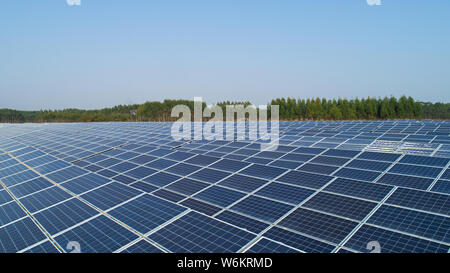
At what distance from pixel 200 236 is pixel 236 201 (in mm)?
2877

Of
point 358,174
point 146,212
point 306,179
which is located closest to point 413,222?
point 358,174

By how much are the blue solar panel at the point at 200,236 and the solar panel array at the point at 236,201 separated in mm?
32

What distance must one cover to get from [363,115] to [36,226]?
353 ft

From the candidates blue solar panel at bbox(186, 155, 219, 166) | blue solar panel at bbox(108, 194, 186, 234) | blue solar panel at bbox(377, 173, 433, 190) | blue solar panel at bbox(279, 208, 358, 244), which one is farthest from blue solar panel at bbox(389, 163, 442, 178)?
blue solar panel at bbox(108, 194, 186, 234)

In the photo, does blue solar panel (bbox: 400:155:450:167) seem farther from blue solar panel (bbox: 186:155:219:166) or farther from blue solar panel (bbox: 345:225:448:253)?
blue solar panel (bbox: 186:155:219:166)

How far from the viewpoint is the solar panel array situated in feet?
24.7

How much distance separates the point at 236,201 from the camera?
10.4m

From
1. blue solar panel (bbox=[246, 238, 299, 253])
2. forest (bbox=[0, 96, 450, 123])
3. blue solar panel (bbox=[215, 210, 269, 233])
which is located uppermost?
forest (bbox=[0, 96, 450, 123])

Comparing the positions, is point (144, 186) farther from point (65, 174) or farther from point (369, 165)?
point (369, 165)

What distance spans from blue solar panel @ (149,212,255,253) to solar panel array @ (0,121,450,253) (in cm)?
3

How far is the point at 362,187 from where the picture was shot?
10852 millimetres

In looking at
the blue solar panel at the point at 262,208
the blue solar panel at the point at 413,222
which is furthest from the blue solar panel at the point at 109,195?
the blue solar panel at the point at 413,222
